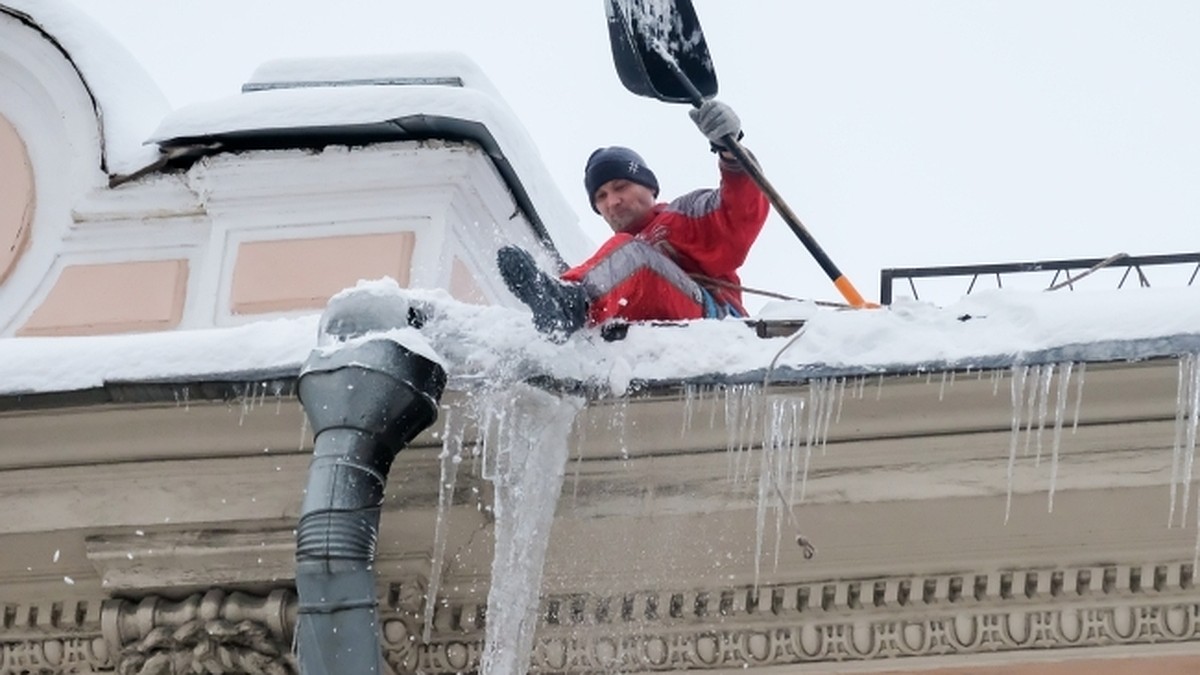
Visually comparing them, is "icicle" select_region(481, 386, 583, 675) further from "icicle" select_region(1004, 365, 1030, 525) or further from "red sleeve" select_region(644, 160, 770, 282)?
"icicle" select_region(1004, 365, 1030, 525)

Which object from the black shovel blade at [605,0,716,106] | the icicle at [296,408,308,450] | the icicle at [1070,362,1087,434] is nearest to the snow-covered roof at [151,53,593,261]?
the black shovel blade at [605,0,716,106]

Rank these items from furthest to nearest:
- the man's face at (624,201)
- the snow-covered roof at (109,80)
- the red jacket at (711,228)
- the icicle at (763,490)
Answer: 1. the snow-covered roof at (109,80)
2. the man's face at (624,201)
3. the red jacket at (711,228)
4. the icicle at (763,490)

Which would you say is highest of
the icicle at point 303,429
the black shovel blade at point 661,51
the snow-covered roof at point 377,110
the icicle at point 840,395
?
the snow-covered roof at point 377,110

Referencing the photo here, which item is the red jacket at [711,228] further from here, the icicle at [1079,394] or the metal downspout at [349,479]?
the icicle at [1079,394]

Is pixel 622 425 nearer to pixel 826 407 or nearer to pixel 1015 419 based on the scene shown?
pixel 826 407

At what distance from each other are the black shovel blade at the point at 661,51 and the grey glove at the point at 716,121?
0.28 feet

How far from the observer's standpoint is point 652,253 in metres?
6.57

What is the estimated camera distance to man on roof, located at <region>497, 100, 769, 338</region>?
6188 mm

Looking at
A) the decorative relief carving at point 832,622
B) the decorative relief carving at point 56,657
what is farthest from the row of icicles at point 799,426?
the decorative relief carving at point 56,657

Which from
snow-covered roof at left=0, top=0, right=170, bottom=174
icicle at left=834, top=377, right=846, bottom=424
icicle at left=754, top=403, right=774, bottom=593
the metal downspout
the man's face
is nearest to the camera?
the metal downspout

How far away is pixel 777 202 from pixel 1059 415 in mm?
931

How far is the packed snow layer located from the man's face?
65cm

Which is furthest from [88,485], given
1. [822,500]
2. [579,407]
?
[822,500]

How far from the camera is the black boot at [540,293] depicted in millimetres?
6109
